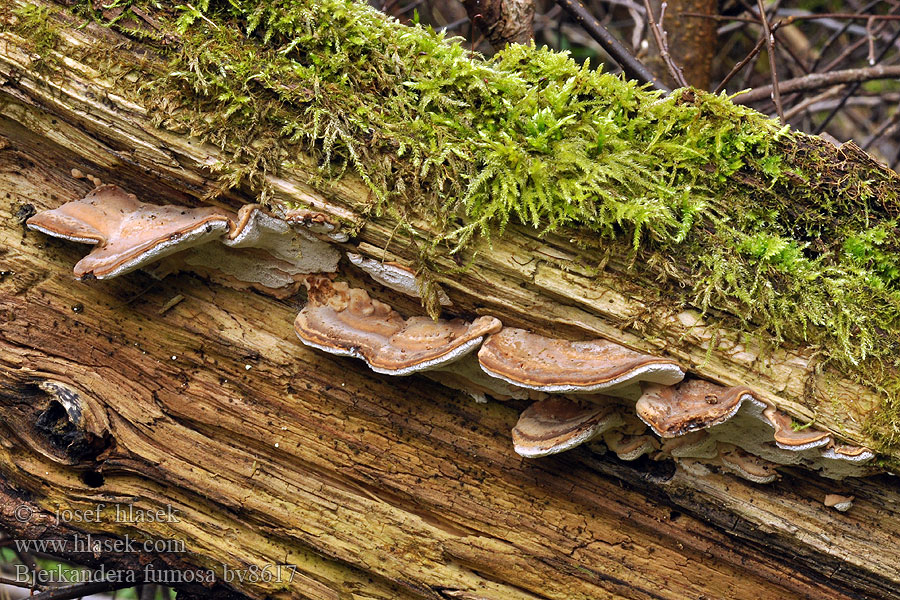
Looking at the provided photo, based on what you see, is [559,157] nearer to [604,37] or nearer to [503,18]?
[503,18]

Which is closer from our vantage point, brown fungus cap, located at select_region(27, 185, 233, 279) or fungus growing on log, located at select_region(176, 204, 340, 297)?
brown fungus cap, located at select_region(27, 185, 233, 279)

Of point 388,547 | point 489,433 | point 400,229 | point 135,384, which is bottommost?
point 388,547

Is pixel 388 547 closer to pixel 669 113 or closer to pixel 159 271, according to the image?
pixel 159 271

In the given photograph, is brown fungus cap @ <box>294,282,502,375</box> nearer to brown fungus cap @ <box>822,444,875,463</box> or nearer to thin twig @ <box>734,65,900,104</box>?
brown fungus cap @ <box>822,444,875,463</box>

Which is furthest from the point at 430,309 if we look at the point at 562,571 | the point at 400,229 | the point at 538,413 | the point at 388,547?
the point at 562,571

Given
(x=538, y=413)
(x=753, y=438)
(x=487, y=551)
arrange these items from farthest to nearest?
(x=487, y=551)
(x=538, y=413)
(x=753, y=438)

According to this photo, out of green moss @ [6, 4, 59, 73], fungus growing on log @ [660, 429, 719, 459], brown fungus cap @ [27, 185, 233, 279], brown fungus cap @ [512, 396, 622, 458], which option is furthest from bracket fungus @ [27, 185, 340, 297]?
fungus growing on log @ [660, 429, 719, 459]

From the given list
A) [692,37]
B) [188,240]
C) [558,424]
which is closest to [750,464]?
[558,424]
